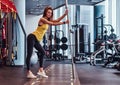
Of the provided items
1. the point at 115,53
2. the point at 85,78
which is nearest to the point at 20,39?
the point at 115,53

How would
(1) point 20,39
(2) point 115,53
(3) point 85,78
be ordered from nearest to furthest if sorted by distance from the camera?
(3) point 85,78 → (2) point 115,53 → (1) point 20,39

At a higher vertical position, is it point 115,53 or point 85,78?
point 115,53

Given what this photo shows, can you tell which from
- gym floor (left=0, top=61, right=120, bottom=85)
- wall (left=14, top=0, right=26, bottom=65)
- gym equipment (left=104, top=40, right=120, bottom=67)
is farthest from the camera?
wall (left=14, top=0, right=26, bottom=65)

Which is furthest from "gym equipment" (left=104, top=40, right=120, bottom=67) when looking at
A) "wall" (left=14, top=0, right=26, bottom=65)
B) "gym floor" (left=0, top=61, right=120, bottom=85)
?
"wall" (left=14, top=0, right=26, bottom=65)

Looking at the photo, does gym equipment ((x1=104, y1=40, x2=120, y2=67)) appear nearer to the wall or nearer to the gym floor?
the gym floor

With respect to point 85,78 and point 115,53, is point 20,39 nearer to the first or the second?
point 115,53

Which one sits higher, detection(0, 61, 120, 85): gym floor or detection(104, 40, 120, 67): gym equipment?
detection(104, 40, 120, 67): gym equipment

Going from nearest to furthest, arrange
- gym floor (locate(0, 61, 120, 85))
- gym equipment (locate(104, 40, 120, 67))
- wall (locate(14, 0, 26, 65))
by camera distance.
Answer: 1. gym floor (locate(0, 61, 120, 85))
2. gym equipment (locate(104, 40, 120, 67))
3. wall (locate(14, 0, 26, 65))

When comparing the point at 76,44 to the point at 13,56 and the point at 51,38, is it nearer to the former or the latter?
the point at 51,38

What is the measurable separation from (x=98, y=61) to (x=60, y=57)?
10.1 feet

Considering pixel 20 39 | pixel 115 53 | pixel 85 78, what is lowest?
pixel 85 78

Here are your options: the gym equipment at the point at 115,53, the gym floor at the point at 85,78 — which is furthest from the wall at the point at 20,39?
the gym equipment at the point at 115,53

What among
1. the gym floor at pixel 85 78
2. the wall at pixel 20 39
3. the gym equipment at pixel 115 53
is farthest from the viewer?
the wall at pixel 20 39

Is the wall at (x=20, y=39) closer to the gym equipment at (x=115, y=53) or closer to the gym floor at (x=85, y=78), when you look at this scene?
the gym floor at (x=85, y=78)
